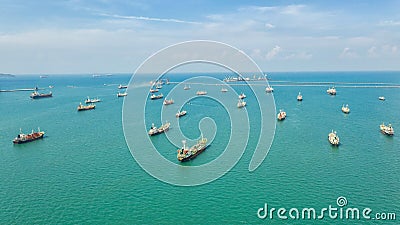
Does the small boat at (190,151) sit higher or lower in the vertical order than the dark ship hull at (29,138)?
lower

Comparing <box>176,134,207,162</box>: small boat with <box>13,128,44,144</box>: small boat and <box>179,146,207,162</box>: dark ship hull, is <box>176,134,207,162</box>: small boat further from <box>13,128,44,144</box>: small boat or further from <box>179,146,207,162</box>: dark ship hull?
<box>13,128,44,144</box>: small boat

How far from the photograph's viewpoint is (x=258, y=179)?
24.9m

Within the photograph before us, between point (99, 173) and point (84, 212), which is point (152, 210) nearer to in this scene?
point (84, 212)

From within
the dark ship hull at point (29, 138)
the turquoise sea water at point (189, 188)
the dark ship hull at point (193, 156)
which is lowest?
the turquoise sea water at point (189, 188)

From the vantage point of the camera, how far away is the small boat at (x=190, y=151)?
94.4 ft

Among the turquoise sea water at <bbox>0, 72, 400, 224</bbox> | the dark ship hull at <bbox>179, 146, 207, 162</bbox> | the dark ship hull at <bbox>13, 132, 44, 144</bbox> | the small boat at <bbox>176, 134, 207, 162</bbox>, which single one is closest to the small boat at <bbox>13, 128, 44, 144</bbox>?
the dark ship hull at <bbox>13, 132, 44, 144</bbox>

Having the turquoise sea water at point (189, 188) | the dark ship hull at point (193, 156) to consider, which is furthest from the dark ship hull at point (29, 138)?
the dark ship hull at point (193, 156)

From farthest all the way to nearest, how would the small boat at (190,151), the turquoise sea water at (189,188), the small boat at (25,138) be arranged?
the small boat at (25,138) < the small boat at (190,151) < the turquoise sea water at (189,188)

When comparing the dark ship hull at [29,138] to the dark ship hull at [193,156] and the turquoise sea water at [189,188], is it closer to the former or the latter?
the turquoise sea water at [189,188]

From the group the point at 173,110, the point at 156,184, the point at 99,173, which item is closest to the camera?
the point at 156,184

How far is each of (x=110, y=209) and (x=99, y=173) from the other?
7.06 meters

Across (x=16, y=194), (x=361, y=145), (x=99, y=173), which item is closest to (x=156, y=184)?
(x=99, y=173)

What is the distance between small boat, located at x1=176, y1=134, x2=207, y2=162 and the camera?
94.4 feet

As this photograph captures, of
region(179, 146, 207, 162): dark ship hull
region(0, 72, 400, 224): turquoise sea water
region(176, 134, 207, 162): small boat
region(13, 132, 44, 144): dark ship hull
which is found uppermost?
region(13, 132, 44, 144): dark ship hull
